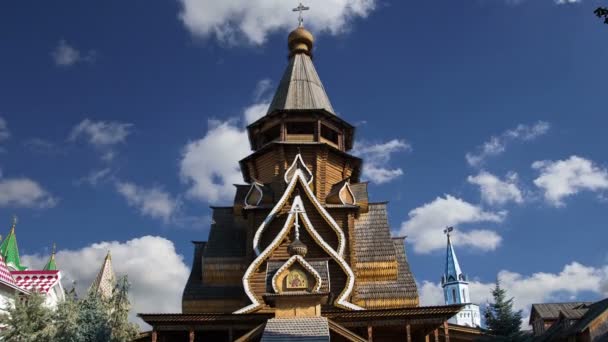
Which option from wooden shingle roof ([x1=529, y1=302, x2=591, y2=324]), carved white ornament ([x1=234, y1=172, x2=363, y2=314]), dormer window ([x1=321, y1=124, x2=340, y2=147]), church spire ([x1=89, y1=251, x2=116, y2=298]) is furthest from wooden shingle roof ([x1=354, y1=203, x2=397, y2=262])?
church spire ([x1=89, y1=251, x2=116, y2=298])

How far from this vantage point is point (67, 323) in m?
15.0

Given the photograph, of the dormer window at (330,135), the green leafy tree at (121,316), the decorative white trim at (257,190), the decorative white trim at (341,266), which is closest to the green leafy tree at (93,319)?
the green leafy tree at (121,316)

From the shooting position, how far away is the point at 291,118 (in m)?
22.2

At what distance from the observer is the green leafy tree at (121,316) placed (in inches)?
634

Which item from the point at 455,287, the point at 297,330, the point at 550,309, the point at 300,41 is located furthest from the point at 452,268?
the point at 297,330

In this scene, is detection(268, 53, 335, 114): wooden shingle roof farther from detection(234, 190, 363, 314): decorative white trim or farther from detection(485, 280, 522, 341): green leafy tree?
detection(485, 280, 522, 341): green leafy tree

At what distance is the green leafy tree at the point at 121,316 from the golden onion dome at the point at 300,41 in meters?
13.9

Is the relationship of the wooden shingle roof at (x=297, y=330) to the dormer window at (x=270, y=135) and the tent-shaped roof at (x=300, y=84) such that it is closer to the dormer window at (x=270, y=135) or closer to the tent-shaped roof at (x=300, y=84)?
the dormer window at (x=270, y=135)

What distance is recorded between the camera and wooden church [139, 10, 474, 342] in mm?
15063

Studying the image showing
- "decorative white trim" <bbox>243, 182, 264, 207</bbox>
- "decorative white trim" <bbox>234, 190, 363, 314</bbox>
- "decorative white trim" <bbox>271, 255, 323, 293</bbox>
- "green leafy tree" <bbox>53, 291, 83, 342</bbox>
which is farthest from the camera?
"decorative white trim" <bbox>243, 182, 264, 207</bbox>

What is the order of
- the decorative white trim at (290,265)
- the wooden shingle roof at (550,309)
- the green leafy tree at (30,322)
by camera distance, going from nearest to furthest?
1. the decorative white trim at (290,265)
2. the green leafy tree at (30,322)
3. the wooden shingle roof at (550,309)

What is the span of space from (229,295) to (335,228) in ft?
14.7

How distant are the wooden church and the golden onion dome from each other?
151 centimetres

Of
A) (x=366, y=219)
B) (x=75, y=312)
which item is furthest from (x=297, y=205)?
(x=75, y=312)
